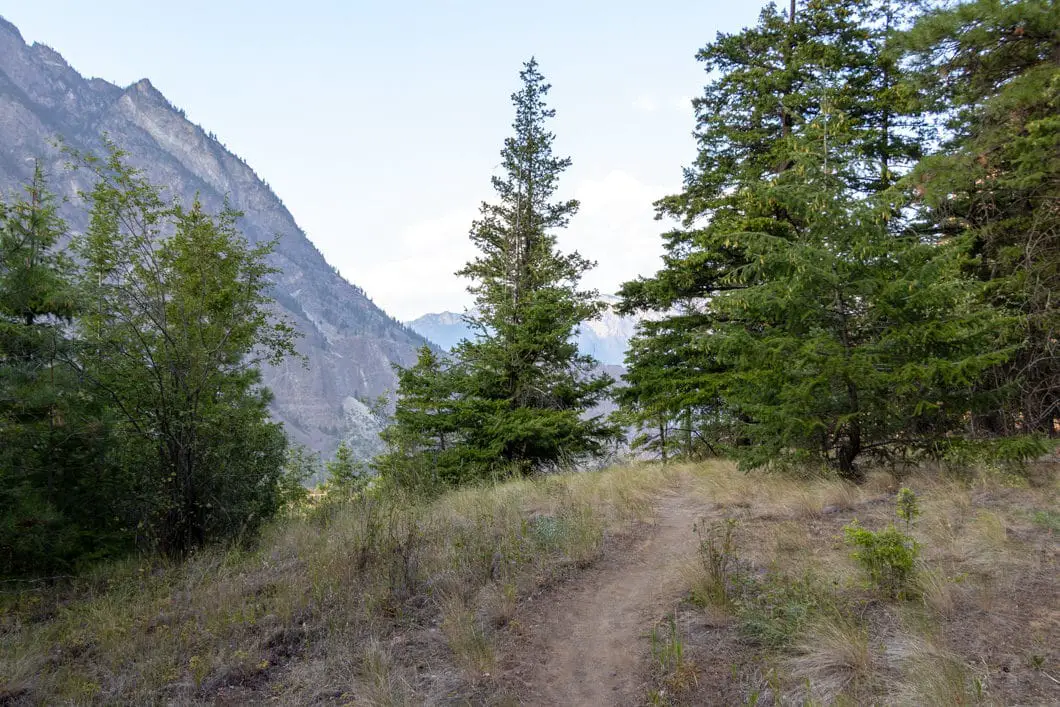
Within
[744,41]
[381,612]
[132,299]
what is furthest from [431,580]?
[744,41]

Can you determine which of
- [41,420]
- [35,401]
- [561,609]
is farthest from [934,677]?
[41,420]

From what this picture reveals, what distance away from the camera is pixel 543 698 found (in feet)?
12.9

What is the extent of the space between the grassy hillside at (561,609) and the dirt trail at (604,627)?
0.17ft

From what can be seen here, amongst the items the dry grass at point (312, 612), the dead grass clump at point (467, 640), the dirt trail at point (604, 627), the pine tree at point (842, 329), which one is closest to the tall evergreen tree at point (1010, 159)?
the pine tree at point (842, 329)

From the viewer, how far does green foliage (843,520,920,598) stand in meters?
4.45

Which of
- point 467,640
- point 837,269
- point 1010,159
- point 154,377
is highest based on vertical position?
point 1010,159

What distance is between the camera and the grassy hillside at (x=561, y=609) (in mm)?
3680

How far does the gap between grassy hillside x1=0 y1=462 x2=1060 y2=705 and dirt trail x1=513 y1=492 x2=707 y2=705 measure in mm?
53

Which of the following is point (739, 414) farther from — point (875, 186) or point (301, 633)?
point (301, 633)

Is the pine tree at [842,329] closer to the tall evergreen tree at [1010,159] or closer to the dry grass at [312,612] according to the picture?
the tall evergreen tree at [1010,159]

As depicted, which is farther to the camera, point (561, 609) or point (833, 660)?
point (561, 609)

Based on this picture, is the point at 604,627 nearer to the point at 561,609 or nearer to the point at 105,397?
the point at 561,609

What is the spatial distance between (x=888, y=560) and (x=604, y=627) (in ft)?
8.29

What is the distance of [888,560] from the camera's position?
14.8ft
